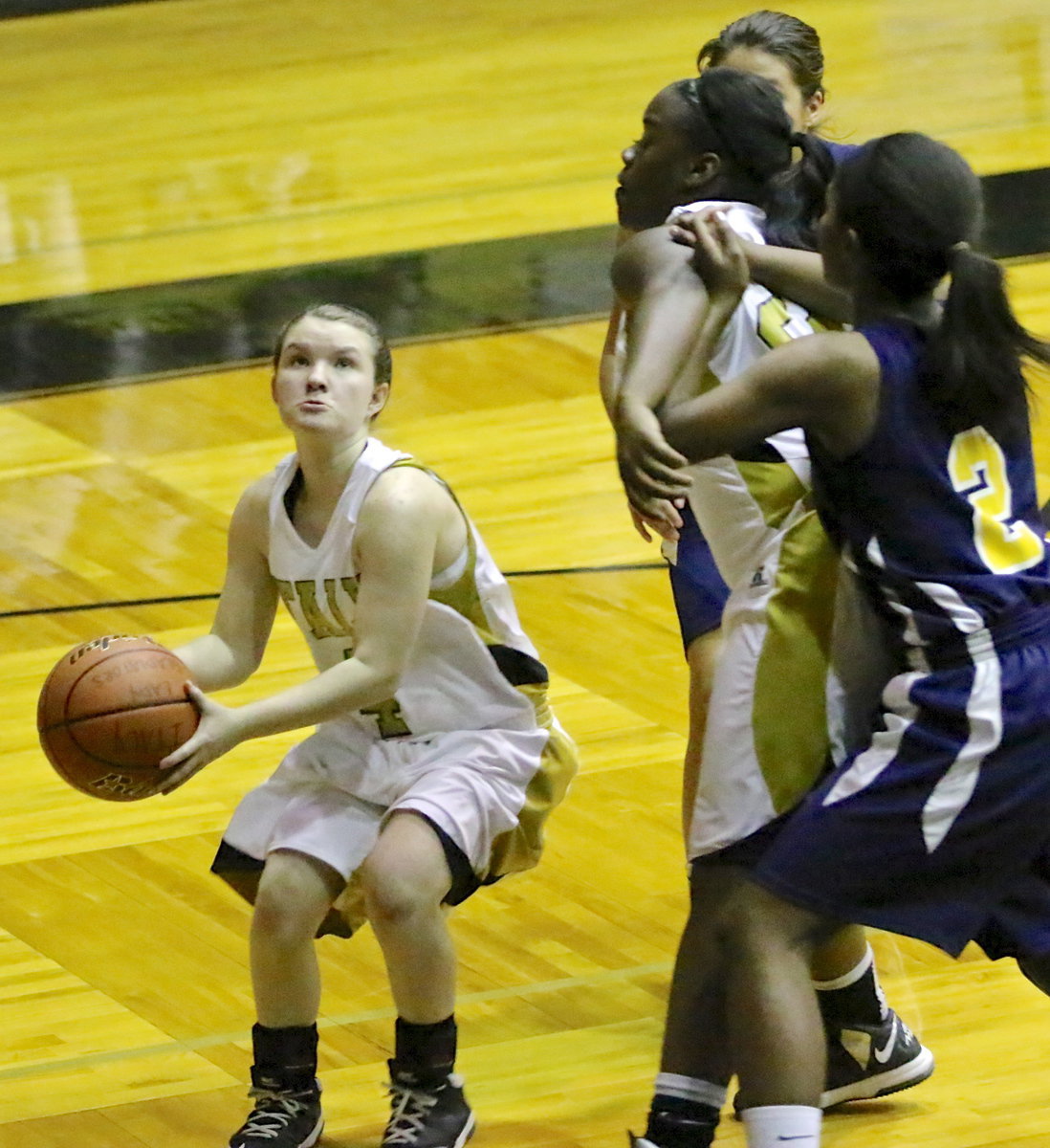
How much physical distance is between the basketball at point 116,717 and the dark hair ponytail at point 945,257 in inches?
43.8

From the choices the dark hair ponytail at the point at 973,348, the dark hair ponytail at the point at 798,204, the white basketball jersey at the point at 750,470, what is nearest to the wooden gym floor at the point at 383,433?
the white basketball jersey at the point at 750,470

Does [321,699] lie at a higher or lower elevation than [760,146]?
lower

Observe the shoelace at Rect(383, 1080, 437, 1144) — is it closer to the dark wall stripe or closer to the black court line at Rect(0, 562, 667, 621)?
the black court line at Rect(0, 562, 667, 621)

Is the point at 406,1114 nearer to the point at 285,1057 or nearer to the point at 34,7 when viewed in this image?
the point at 285,1057

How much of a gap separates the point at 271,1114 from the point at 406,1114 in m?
0.19

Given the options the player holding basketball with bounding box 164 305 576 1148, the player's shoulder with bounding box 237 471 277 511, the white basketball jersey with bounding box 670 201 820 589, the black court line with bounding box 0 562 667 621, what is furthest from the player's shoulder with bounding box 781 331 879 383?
the black court line with bounding box 0 562 667 621

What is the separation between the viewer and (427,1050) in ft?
10.6

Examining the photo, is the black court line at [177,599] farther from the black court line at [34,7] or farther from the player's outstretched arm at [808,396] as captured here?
the black court line at [34,7]

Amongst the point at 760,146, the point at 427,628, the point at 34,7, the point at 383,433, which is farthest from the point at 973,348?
the point at 34,7

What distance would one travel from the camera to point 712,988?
2883 millimetres

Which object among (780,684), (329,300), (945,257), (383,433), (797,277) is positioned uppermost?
(945,257)

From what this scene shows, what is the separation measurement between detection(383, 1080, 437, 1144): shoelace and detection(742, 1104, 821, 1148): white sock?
2.16 feet

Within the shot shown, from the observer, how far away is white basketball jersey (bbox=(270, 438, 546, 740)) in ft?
10.9

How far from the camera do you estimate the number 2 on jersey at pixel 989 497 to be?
8.85 ft
